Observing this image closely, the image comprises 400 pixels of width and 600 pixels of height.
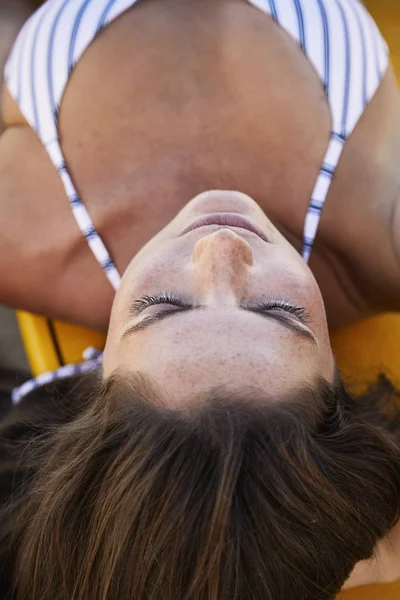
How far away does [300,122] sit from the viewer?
83 cm

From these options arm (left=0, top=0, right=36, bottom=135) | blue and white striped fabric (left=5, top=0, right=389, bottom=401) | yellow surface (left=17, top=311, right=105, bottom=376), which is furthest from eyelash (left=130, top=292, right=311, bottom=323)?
arm (left=0, top=0, right=36, bottom=135)

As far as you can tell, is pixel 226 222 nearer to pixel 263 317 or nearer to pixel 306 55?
pixel 263 317

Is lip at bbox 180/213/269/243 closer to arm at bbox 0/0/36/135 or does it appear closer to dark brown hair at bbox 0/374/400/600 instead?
dark brown hair at bbox 0/374/400/600

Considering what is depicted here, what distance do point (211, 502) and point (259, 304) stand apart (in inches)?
8.5

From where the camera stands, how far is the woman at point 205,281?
55 centimetres

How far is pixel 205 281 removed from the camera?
617 millimetres

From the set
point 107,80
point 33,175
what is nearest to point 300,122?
point 107,80

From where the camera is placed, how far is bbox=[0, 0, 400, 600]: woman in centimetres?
55

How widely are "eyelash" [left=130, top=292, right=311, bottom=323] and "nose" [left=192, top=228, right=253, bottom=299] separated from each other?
3 cm

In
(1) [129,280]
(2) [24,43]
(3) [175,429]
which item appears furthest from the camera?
(2) [24,43]

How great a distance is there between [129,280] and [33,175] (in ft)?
1.08

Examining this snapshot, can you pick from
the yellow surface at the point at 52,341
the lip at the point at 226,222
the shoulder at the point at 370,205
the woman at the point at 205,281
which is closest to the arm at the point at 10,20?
the woman at the point at 205,281

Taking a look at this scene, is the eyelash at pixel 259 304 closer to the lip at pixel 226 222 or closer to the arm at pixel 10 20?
the lip at pixel 226 222

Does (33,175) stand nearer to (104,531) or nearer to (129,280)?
(129,280)
